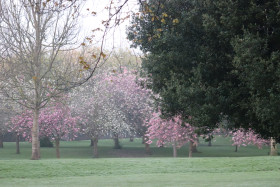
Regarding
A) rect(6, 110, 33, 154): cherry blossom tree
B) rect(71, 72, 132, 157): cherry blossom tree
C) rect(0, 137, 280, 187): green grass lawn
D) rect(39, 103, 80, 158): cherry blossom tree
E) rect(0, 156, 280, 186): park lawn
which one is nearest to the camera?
rect(0, 137, 280, 187): green grass lawn

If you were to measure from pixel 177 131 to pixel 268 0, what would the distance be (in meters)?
23.3

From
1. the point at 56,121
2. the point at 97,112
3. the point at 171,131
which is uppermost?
the point at 97,112

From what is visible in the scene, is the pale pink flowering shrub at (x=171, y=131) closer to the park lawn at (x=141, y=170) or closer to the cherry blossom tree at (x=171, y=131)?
the cherry blossom tree at (x=171, y=131)

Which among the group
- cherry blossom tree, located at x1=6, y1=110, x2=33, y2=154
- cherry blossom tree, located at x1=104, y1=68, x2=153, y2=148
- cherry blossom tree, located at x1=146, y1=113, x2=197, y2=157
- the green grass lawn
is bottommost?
the green grass lawn

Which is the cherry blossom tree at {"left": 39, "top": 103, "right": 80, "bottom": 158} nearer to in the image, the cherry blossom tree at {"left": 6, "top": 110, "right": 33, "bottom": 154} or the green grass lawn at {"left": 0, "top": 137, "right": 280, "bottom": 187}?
the cherry blossom tree at {"left": 6, "top": 110, "right": 33, "bottom": 154}

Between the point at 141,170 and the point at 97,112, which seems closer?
the point at 141,170

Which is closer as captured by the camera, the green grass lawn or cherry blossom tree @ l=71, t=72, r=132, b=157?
the green grass lawn

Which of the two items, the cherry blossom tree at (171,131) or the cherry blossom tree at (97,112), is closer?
the cherry blossom tree at (171,131)

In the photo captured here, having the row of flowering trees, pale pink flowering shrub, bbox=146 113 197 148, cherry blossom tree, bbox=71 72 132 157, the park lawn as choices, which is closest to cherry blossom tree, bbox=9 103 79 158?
the row of flowering trees

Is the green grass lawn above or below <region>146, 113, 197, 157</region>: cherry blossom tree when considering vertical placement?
below

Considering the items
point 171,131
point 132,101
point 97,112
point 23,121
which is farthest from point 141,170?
point 132,101

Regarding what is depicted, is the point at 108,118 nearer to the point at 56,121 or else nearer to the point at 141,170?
the point at 56,121

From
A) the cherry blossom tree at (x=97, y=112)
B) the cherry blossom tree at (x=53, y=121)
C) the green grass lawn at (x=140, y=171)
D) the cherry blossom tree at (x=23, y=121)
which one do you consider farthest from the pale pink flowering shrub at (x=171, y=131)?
the green grass lawn at (x=140, y=171)

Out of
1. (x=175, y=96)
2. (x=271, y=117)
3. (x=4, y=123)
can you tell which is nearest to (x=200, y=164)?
(x=175, y=96)
